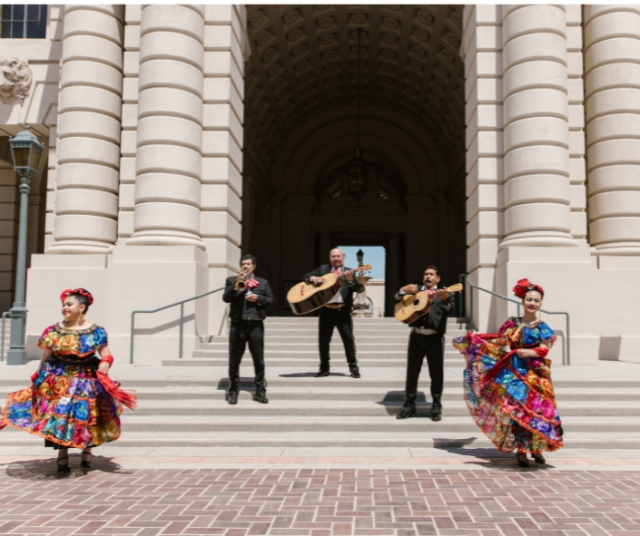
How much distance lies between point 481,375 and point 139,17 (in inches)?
429

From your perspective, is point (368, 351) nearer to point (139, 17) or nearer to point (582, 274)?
point (582, 274)

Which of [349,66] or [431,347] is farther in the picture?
[349,66]

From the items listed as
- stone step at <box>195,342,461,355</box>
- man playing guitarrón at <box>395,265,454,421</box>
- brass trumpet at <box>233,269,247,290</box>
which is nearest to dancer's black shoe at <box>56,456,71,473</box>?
brass trumpet at <box>233,269,247,290</box>

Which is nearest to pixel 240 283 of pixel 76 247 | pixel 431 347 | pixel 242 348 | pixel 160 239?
pixel 242 348

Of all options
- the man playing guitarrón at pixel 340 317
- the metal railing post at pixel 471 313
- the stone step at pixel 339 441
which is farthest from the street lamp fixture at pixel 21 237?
the metal railing post at pixel 471 313

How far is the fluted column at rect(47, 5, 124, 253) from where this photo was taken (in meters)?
13.1

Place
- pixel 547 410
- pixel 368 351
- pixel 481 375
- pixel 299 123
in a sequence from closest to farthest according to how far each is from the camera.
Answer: pixel 547 410
pixel 481 375
pixel 368 351
pixel 299 123

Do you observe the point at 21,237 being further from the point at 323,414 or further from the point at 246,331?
the point at 323,414

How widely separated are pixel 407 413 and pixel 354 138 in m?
22.6

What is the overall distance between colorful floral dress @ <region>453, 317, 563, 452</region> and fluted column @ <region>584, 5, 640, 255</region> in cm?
744

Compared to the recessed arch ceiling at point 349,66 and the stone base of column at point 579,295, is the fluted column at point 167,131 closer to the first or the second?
the recessed arch ceiling at point 349,66

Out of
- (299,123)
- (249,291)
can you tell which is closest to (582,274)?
(249,291)

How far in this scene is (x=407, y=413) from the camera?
7809 mm

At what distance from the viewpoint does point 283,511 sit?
4812 mm
